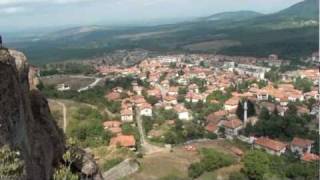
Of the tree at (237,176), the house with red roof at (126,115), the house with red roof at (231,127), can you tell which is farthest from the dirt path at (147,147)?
the tree at (237,176)

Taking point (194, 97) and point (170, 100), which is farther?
point (194, 97)

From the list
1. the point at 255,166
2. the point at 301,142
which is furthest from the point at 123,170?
the point at 301,142

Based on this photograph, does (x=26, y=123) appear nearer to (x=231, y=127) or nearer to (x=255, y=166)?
(x=255, y=166)

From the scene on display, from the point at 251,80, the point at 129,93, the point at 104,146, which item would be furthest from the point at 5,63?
the point at 251,80

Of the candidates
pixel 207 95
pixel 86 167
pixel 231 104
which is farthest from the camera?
pixel 207 95

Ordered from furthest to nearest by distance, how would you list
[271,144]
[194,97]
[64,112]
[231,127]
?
[194,97], [231,127], [64,112], [271,144]

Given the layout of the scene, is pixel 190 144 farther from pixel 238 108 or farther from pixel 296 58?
pixel 296 58

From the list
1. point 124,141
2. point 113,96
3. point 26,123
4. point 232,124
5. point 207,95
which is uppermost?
point 26,123

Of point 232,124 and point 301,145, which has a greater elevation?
point 301,145
